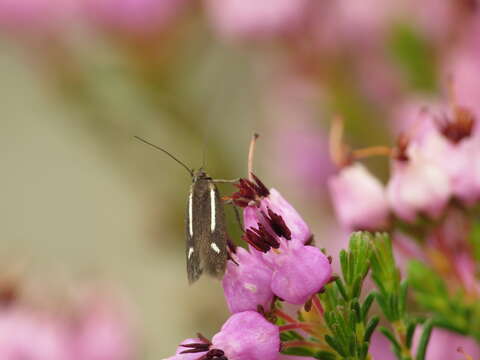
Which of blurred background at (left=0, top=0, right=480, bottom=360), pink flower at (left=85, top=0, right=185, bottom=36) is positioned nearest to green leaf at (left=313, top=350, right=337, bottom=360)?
blurred background at (left=0, top=0, right=480, bottom=360)

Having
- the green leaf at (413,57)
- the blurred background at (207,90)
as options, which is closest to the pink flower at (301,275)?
the blurred background at (207,90)

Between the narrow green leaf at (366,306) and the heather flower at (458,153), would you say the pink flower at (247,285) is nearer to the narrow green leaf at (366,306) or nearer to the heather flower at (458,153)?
the narrow green leaf at (366,306)

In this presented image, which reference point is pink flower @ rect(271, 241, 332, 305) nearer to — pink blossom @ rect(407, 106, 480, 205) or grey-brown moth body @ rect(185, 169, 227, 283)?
grey-brown moth body @ rect(185, 169, 227, 283)

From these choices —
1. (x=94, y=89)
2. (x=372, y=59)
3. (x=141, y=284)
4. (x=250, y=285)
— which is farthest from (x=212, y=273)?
(x=141, y=284)

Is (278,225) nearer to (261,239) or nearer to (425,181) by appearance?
(261,239)

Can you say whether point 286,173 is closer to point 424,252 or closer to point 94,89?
point 94,89

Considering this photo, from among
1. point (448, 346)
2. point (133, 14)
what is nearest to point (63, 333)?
point (448, 346)

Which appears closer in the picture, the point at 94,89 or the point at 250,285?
the point at 250,285

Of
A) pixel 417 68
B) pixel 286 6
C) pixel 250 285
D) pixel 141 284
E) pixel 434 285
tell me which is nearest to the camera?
pixel 250 285
